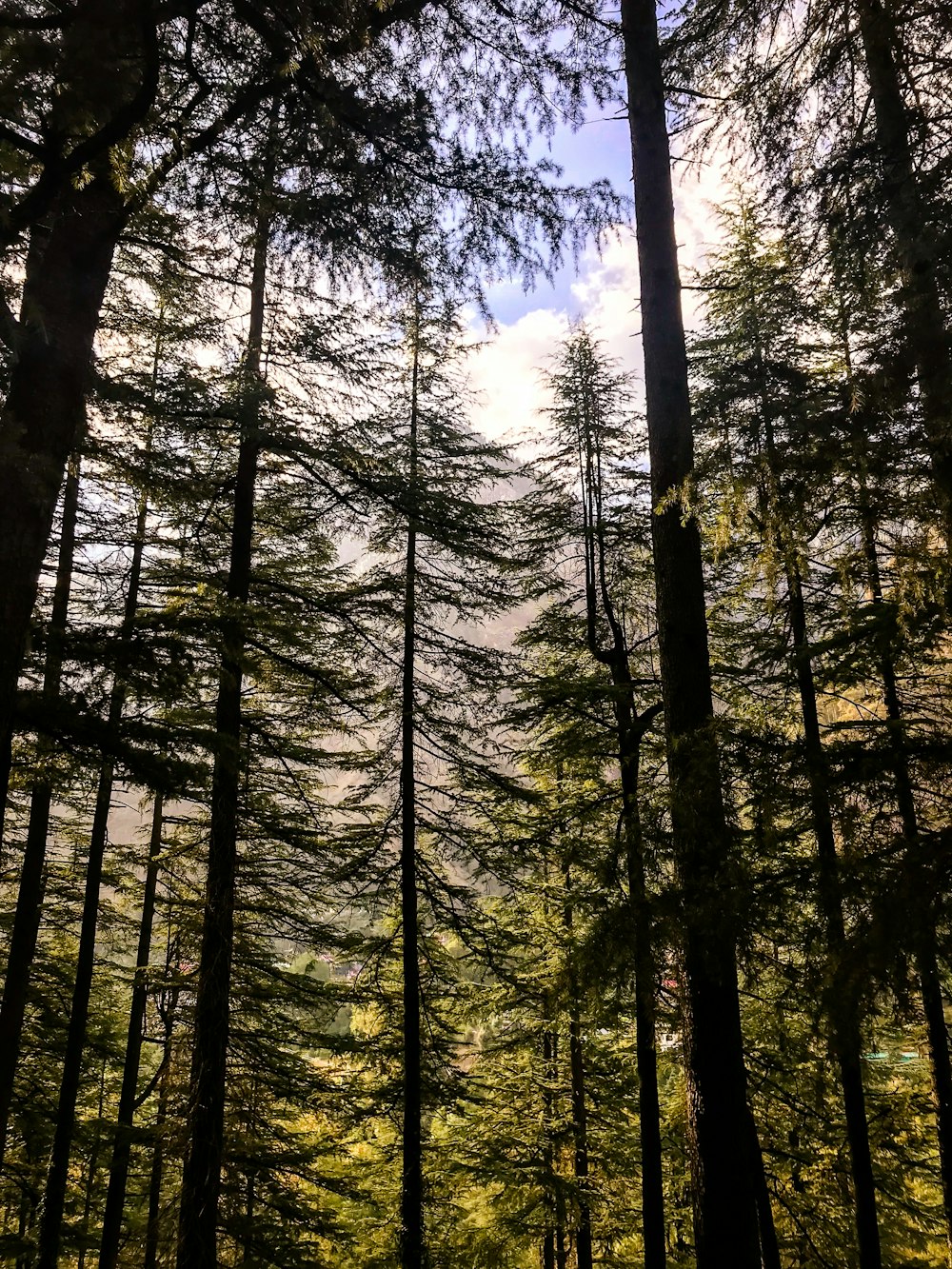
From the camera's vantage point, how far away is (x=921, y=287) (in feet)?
11.4

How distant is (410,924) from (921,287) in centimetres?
947

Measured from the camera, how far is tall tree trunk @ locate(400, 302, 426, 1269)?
8930mm

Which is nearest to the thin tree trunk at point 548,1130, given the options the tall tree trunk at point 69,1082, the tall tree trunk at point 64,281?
the tall tree trunk at point 69,1082

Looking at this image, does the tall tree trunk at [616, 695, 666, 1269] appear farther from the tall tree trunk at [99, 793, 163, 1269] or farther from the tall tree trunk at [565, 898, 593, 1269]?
the tall tree trunk at [99, 793, 163, 1269]

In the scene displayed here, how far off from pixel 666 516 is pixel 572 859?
299cm

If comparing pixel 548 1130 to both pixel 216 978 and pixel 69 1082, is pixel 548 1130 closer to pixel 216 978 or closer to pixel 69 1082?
pixel 216 978

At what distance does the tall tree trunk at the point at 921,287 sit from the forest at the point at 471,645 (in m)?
0.03

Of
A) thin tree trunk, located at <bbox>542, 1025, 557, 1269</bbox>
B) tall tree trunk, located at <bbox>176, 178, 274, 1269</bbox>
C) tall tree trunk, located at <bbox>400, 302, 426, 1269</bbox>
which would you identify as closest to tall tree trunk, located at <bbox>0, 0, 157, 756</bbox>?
tall tree trunk, located at <bbox>176, 178, 274, 1269</bbox>

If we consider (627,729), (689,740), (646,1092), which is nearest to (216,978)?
(646,1092)

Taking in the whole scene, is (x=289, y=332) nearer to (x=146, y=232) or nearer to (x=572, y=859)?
(x=146, y=232)

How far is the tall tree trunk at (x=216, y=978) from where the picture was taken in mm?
6961

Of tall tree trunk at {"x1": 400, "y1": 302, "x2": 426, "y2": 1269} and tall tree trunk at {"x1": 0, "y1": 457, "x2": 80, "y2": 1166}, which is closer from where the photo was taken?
tall tree trunk at {"x1": 0, "y1": 457, "x2": 80, "y2": 1166}

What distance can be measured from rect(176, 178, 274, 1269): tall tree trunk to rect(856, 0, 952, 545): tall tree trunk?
4808mm

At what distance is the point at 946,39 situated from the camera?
4566 millimetres
